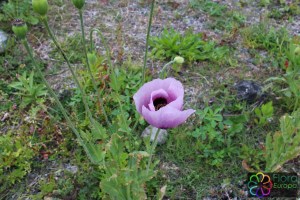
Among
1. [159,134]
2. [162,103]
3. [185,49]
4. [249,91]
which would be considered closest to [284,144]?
[249,91]

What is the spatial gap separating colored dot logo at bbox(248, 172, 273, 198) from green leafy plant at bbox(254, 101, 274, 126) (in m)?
0.34

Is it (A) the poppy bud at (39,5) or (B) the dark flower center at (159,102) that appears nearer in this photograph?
(A) the poppy bud at (39,5)

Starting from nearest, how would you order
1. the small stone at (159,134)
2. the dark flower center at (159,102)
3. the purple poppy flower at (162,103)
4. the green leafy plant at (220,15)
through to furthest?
the purple poppy flower at (162,103) → the dark flower center at (159,102) → the small stone at (159,134) → the green leafy plant at (220,15)

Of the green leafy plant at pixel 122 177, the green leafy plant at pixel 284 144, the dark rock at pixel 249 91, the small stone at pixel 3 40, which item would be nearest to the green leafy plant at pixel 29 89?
the small stone at pixel 3 40

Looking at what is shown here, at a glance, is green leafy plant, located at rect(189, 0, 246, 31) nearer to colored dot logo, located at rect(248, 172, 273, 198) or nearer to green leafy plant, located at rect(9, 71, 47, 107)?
colored dot logo, located at rect(248, 172, 273, 198)

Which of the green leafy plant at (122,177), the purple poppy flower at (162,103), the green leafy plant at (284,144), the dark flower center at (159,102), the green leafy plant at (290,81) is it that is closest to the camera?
the purple poppy flower at (162,103)

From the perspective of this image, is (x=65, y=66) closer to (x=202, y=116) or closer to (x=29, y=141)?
(x=29, y=141)

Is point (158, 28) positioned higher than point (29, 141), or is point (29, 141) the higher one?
point (158, 28)

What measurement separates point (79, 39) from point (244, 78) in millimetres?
1181

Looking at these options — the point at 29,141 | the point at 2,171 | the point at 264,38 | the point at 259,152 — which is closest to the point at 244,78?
the point at 264,38

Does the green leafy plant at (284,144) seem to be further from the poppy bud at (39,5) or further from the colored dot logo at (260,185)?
the poppy bud at (39,5)

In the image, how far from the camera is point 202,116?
2.09 metres

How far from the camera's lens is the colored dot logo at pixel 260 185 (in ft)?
6.19

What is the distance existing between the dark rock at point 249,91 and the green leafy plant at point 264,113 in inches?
5.0
